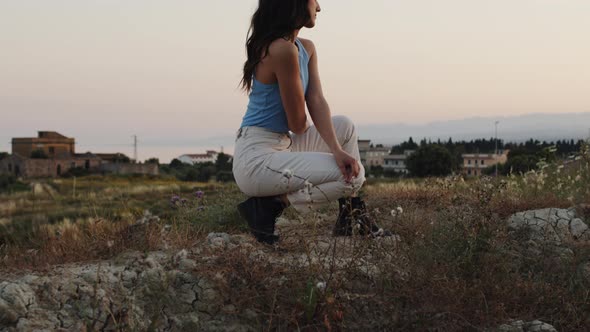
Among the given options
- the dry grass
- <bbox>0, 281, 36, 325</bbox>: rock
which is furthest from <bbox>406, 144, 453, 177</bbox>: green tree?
<bbox>0, 281, 36, 325</bbox>: rock

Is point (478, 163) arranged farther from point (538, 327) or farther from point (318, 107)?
point (538, 327)

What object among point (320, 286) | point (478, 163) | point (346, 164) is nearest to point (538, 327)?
point (320, 286)

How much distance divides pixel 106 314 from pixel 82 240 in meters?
1.80

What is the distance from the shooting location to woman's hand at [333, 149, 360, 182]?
12.4 feet

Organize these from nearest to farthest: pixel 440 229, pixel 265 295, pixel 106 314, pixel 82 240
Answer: pixel 106 314
pixel 265 295
pixel 440 229
pixel 82 240

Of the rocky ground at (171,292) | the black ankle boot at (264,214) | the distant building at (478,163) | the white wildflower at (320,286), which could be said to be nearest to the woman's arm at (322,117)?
the black ankle boot at (264,214)

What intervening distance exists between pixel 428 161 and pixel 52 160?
32854 mm

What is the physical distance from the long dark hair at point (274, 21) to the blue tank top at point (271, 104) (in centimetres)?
19

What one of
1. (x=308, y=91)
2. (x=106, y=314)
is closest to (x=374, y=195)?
(x=308, y=91)

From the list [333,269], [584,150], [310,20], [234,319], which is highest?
[310,20]

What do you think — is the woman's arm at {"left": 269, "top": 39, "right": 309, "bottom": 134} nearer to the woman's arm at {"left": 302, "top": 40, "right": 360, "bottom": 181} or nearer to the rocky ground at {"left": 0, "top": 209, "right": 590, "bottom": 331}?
the woman's arm at {"left": 302, "top": 40, "right": 360, "bottom": 181}

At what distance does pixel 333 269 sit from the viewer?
267cm

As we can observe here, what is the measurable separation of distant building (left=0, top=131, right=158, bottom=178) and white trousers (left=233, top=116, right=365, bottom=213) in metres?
38.0

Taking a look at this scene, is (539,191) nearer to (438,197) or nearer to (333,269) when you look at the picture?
(438,197)
